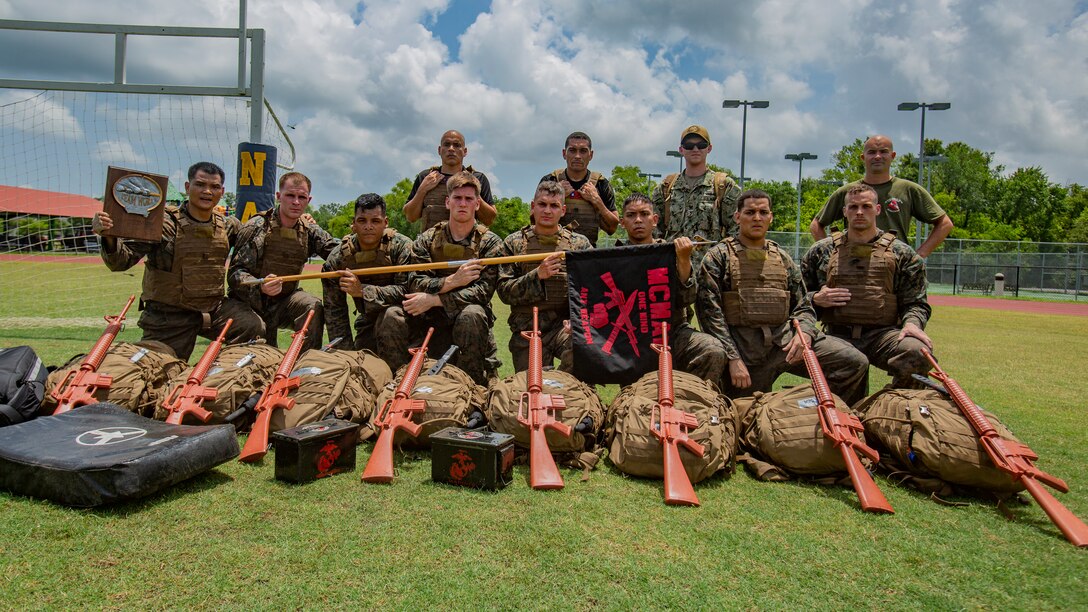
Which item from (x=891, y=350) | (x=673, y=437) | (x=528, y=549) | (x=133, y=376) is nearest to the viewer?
(x=528, y=549)

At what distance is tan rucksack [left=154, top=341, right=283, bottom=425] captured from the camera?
4.62m

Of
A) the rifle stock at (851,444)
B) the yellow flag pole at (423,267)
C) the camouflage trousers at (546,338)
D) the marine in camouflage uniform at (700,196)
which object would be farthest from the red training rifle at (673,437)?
the marine in camouflage uniform at (700,196)

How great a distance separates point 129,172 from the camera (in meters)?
5.72

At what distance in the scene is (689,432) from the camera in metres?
3.99

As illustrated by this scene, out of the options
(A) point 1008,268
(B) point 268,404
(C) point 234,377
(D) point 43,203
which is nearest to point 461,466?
(B) point 268,404

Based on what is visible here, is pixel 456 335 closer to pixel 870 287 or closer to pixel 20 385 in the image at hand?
pixel 20 385

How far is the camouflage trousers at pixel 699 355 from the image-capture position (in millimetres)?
5156

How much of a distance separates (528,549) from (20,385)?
3933 millimetres

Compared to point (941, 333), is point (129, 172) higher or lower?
higher

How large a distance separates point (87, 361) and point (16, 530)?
200cm

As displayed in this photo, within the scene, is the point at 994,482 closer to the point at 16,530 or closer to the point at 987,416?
the point at 987,416

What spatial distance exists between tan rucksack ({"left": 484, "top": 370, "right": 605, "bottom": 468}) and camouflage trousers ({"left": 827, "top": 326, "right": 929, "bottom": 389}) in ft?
8.02

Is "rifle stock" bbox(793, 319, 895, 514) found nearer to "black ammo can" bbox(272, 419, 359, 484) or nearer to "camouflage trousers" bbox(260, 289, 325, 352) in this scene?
"black ammo can" bbox(272, 419, 359, 484)

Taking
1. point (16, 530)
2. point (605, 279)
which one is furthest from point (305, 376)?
point (605, 279)
